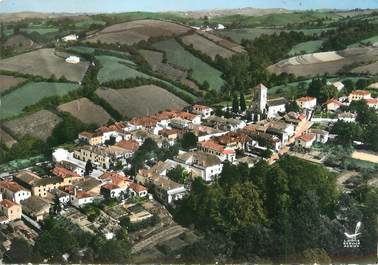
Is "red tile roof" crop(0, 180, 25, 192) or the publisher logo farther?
"red tile roof" crop(0, 180, 25, 192)

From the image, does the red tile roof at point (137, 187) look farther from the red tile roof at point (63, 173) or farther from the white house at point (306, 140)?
the white house at point (306, 140)

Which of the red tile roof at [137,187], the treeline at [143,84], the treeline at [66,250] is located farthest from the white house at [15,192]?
the treeline at [143,84]

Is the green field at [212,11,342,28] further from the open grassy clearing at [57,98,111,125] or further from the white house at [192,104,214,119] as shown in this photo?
the open grassy clearing at [57,98,111,125]

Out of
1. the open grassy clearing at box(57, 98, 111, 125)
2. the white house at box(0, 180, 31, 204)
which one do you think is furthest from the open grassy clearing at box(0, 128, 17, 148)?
the white house at box(0, 180, 31, 204)

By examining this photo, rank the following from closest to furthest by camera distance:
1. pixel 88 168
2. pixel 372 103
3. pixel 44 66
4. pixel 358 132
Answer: pixel 88 168, pixel 358 132, pixel 372 103, pixel 44 66

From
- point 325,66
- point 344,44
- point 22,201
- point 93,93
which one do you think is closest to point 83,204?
point 22,201

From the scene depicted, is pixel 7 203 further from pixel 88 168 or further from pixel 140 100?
pixel 140 100

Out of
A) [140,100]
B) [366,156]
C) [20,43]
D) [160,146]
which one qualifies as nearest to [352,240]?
[366,156]
